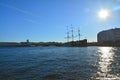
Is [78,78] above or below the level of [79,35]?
below

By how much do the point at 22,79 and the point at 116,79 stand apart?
8.68 m

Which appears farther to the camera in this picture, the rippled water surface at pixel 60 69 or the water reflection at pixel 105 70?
the rippled water surface at pixel 60 69

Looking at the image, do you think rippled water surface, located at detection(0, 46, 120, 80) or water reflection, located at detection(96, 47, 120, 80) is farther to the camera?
rippled water surface, located at detection(0, 46, 120, 80)

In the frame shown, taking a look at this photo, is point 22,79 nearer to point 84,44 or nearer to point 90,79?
point 90,79

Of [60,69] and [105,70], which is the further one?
[60,69]

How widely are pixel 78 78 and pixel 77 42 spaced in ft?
532

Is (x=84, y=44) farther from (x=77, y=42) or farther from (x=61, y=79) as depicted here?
(x=61, y=79)

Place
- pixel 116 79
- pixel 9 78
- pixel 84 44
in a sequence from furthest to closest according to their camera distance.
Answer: pixel 84 44 < pixel 9 78 < pixel 116 79

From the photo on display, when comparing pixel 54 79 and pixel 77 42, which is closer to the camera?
pixel 54 79

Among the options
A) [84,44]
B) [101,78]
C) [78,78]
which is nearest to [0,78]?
[78,78]

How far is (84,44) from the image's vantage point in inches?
6708

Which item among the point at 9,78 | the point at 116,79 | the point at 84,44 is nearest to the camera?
the point at 116,79

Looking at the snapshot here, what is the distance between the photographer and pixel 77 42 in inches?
7121

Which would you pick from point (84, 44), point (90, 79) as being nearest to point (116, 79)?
point (90, 79)
